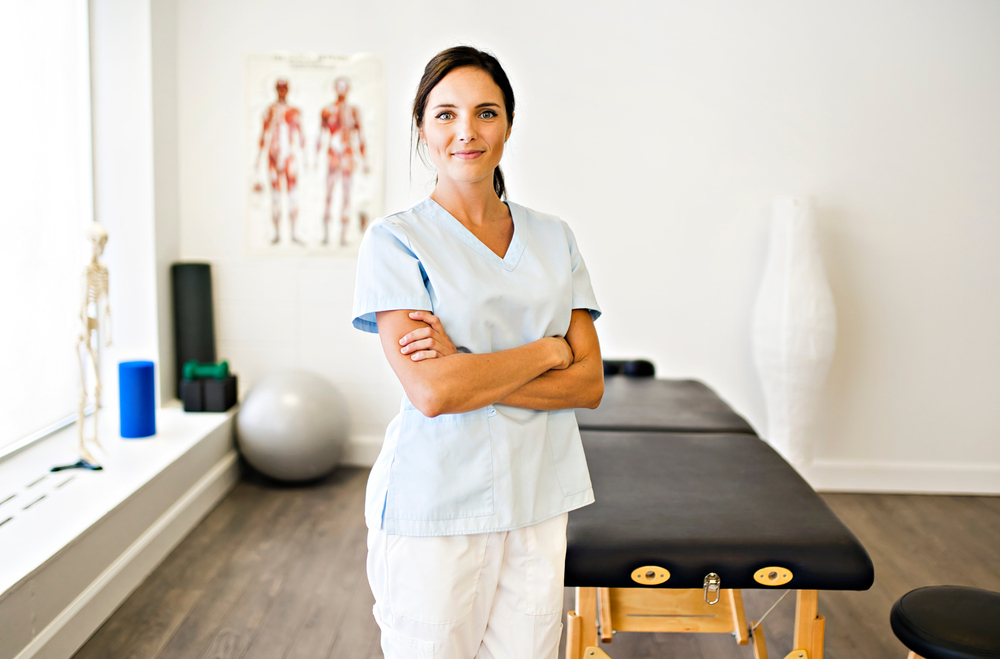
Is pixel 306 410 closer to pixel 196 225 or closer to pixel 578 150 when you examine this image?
pixel 196 225

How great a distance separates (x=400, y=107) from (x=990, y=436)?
124 inches

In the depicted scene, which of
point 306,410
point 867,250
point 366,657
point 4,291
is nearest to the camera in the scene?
point 366,657

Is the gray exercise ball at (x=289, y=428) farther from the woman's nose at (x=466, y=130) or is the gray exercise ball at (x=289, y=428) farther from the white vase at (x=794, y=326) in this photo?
the woman's nose at (x=466, y=130)

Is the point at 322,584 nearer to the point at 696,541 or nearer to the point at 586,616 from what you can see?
the point at 586,616

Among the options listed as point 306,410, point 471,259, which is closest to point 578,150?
point 306,410

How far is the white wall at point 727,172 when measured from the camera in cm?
317

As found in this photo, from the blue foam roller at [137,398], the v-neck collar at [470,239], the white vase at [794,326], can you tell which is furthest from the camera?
the white vase at [794,326]

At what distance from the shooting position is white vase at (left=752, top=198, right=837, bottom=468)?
3.00 meters

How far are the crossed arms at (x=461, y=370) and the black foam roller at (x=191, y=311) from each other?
232 cm

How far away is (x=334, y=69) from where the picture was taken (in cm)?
326

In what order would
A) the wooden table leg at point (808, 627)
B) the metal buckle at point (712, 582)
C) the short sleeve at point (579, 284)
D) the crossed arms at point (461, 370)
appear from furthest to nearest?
the wooden table leg at point (808, 627) < the metal buckle at point (712, 582) < the short sleeve at point (579, 284) < the crossed arms at point (461, 370)

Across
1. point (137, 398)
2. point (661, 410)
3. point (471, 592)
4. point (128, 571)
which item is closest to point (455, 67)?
point (471, 592)

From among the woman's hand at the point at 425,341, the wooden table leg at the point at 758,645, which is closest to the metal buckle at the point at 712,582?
the wooden table leg at the point at 758,645

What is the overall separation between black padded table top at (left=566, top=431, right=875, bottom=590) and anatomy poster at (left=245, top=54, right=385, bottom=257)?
2037 millimetres
